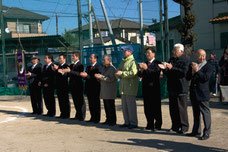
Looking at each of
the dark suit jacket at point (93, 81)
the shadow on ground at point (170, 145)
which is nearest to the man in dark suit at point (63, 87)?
the dark suit jacket at point (93, 81)

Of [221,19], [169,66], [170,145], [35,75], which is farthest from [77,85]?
[221,19]

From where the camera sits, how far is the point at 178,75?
21.7 feet

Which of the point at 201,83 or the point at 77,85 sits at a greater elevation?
the point at 201,83

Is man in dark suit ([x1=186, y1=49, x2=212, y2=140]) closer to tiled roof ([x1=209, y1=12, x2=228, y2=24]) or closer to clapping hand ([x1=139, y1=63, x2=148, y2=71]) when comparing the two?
clapping hand ([x1=139, y1=63, x2=148, y2=71])

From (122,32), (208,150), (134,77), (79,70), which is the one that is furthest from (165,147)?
(122,32)

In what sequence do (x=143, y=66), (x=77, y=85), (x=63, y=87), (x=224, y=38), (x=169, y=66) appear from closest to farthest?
(x=169, y=66) < (x=143, y=66) < (x=77, y=85) < (x=63, y=87) < (x=224, y=38)

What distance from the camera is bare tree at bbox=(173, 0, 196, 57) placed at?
1239cm

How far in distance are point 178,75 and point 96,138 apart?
2279 mm

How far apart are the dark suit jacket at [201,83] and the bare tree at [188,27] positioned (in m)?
6.30

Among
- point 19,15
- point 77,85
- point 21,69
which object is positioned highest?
point 19,15

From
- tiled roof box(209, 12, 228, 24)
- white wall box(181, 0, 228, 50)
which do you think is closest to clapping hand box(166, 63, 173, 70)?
tiled roof box(209, 12, 228, 24)

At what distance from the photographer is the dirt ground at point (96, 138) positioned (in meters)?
5.75

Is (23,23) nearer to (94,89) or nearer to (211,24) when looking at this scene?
(211,24)

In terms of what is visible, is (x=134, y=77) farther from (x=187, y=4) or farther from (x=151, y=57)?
(x=187, y=4)
